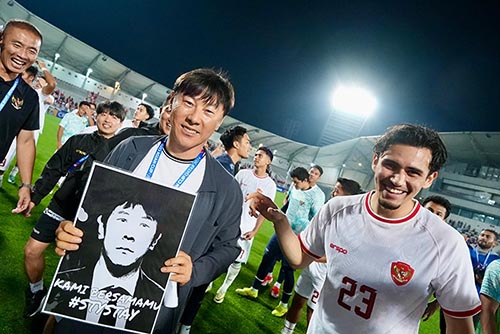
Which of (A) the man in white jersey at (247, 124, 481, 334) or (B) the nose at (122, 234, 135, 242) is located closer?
(B) the nose at (122, 234, 135, 242)

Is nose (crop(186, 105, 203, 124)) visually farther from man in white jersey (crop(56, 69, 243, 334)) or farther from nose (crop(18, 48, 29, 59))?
nose (crop(18, 48, 29, 59))

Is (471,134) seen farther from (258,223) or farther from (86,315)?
(86,315)

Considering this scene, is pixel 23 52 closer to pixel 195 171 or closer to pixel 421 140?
pixel 195 171

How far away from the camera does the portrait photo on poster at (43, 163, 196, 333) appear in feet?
4.62

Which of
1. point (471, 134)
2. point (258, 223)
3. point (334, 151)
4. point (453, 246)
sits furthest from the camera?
point (334, 151)

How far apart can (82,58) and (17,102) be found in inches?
1809

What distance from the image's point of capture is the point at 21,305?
3.35 metres

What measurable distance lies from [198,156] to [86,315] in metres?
0.94

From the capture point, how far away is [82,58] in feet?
140

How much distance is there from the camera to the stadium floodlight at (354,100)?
129 ft

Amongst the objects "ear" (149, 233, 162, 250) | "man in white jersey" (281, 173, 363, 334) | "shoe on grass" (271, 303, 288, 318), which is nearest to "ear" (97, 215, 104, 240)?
"ear" (149, 233, 162, 250)

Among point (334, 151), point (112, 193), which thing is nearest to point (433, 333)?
point (112, 193)

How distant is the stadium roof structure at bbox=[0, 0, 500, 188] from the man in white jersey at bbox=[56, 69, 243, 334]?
3435cm

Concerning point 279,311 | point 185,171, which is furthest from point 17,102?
point 279,311
